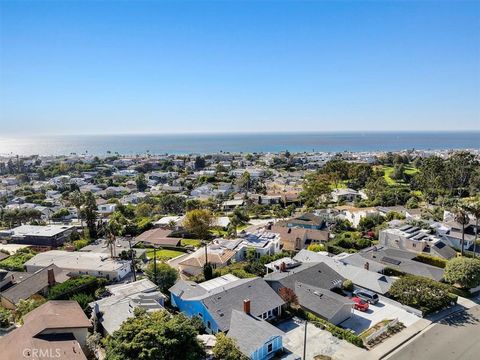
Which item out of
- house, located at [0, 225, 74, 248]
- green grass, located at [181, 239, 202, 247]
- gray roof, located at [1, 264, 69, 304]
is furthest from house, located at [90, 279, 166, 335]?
house, located at [0, 225, 74, 248]

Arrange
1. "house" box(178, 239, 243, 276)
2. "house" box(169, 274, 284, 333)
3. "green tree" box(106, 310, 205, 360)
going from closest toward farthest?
"green tree" box(106, 310, 205, 360)
"house" box(169, 274, 284, 333)
"house" box(178, 239, 243, 276)

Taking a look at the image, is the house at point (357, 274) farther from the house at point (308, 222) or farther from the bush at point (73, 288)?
the bush at point (73, 288)

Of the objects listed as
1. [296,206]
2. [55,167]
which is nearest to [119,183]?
[55,167]

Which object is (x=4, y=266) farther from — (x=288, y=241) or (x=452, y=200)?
(x=452, y=200)

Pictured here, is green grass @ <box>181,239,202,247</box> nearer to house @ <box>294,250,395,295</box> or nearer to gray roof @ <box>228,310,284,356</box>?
house @ <box>294,250,395,295</box>

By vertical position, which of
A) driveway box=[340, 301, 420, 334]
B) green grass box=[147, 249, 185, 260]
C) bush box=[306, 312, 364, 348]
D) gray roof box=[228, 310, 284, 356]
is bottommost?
green grass box=[147, 249, 185, 260]

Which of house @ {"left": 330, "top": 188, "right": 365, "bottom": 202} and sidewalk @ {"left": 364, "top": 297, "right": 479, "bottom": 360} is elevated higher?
sidewalk @ {"left": 364, "top": 297, "right": 479, "bottom": 360}

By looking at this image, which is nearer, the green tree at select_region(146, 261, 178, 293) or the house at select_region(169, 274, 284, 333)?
the house at select_region(169, 274, 284, 333)

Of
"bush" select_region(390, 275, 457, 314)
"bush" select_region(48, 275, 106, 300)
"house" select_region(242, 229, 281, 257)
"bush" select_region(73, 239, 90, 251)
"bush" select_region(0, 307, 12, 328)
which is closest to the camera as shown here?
"bush" select_region(0, 307, 12, 328)
